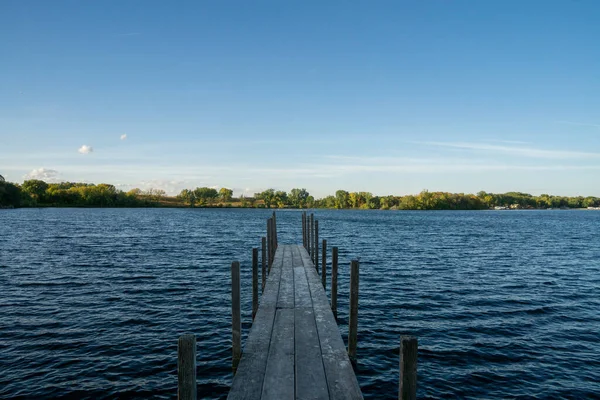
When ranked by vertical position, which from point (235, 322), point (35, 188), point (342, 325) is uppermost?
point (35, 188)

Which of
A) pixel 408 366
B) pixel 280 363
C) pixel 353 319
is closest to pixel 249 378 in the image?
pixel 280 363

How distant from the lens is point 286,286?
47.6 feet

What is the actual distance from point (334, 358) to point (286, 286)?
6.50 meters

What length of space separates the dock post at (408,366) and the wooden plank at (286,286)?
680 centimetres

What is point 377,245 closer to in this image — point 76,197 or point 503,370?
point 503,370

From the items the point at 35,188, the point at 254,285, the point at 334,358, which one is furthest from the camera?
the point at 35,188

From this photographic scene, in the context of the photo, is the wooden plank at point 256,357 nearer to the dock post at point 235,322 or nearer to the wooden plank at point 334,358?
the dock post at point 235,322

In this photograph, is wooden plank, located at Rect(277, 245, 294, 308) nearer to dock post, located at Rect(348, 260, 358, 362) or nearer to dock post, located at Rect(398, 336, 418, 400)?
dock post, located at Rect(348, 260, 358, 362)

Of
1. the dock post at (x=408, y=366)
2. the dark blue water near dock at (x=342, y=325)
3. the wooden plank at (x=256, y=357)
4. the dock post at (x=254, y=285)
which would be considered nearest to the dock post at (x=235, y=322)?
the wooden plank at (x=256, y=357)

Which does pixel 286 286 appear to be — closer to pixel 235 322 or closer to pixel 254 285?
pixel 254 285

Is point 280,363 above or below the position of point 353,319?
below

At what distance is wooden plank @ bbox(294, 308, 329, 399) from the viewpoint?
6.69m

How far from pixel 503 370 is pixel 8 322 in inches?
658

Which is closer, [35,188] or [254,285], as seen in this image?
[254,285]
